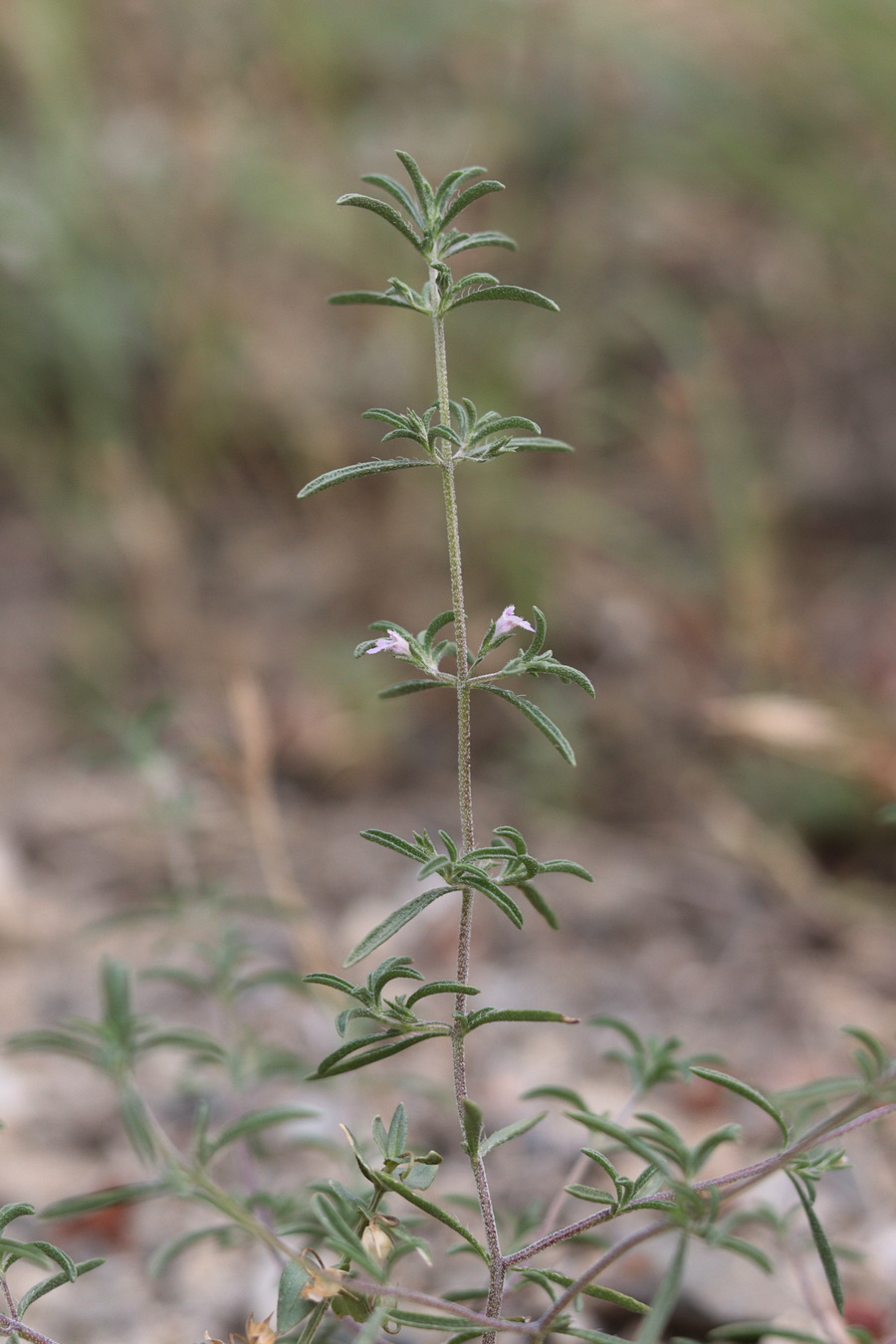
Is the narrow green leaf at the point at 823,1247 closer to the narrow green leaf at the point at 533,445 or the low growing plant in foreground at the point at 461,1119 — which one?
the low growing plant in foreground at the point at 461,1119

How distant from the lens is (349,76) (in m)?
3.66

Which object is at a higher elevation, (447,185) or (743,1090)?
(447,185)

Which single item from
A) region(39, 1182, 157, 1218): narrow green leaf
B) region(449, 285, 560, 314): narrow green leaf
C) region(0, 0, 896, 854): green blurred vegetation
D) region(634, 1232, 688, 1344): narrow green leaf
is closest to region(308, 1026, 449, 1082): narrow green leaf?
region(634, 1232, 688, 1344): narrow green leaf

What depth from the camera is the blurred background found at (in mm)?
2451

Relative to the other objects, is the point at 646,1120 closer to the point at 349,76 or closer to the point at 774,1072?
the point at 774,1072

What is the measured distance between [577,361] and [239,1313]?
8.36 feet

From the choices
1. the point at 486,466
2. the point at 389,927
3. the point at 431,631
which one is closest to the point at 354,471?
the point at 431,631

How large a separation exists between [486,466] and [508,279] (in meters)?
0.63

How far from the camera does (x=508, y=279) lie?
3123 mm

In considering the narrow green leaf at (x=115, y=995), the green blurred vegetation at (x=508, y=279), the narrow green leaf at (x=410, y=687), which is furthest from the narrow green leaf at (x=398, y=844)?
the green blurred vegetation at (x=508, y=279)

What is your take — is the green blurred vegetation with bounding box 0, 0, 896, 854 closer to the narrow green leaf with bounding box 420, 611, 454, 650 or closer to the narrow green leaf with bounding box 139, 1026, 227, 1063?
the narrow green leaf with bounding box 139, 1026, 227, 1063

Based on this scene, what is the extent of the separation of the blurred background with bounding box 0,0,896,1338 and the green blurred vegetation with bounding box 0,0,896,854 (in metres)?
0.01

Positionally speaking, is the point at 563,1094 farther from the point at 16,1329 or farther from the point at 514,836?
the point at 16,1329

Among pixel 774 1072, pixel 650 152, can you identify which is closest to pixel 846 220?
pixel 650 152
